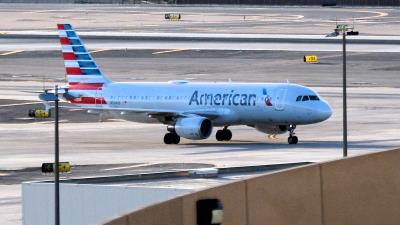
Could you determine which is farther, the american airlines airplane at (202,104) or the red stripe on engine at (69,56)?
the red stripe on engine at (69,56)

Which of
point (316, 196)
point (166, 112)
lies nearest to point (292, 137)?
point (166, 112)

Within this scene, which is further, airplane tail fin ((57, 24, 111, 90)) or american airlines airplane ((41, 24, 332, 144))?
airplane tail fin ((57, 24, 111, 90))

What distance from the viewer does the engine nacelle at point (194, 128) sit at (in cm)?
7112

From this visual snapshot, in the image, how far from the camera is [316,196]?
22.6 metres

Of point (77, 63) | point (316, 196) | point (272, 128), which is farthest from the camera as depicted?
point (77, 63)

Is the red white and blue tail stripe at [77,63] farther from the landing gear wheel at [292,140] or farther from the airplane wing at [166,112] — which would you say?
the landing gear wheel at [292,140]

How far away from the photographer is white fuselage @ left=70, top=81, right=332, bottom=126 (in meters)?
71.0

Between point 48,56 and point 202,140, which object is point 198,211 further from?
point 48,56

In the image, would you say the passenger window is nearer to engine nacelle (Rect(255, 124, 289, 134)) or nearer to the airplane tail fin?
engine nacelle (Rect(255, 124, 289, 134))

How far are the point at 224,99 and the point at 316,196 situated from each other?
5009cm

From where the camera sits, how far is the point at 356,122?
83875 millimetres

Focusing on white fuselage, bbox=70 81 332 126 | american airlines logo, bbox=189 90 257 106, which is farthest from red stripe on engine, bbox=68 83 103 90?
american airlines logo, bbox=189 90 257 106

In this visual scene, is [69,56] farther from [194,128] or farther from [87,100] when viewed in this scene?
[194,128]

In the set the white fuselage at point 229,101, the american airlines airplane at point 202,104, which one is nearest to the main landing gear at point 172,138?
the american airlines airplane at point 202,104
